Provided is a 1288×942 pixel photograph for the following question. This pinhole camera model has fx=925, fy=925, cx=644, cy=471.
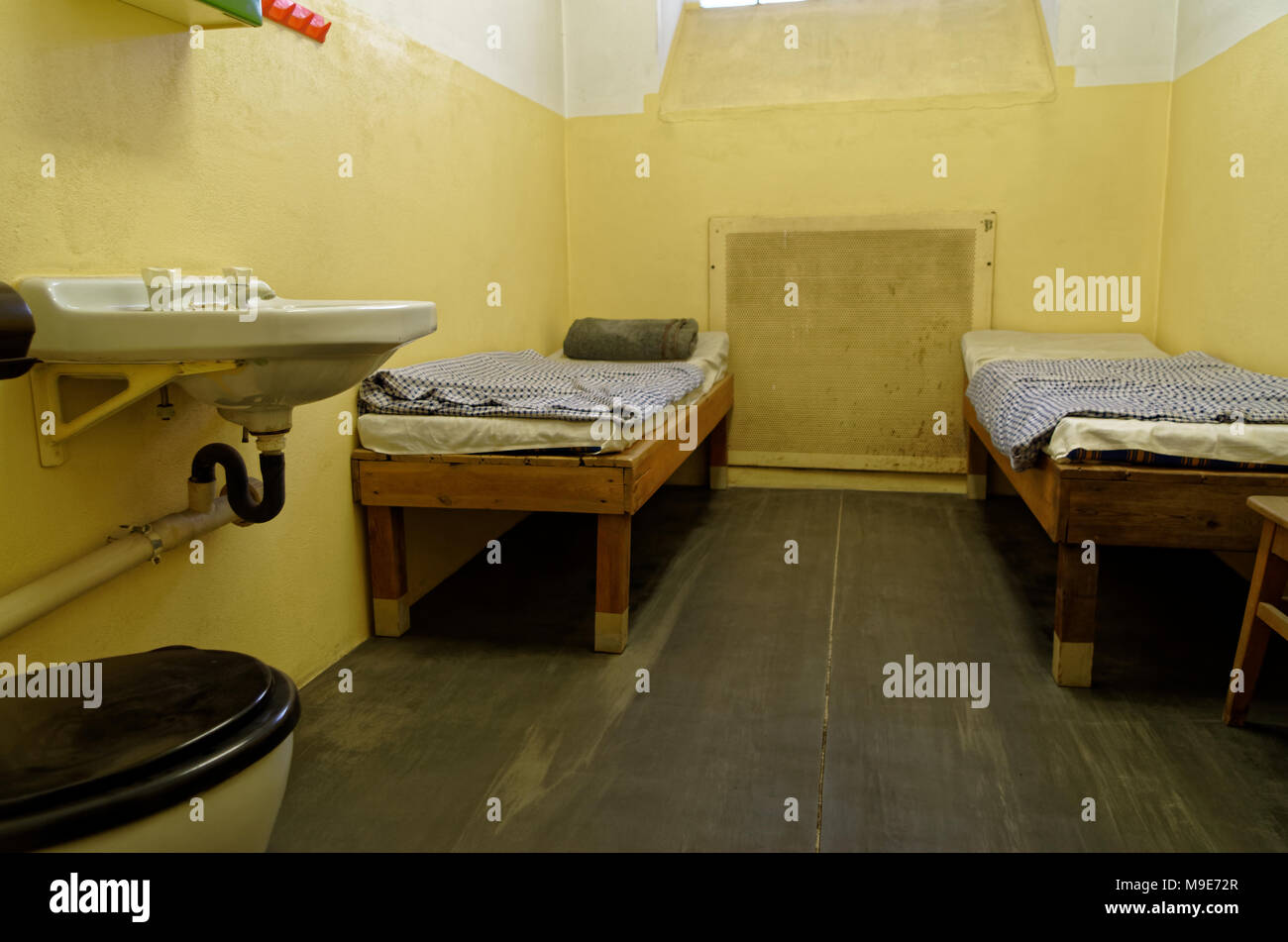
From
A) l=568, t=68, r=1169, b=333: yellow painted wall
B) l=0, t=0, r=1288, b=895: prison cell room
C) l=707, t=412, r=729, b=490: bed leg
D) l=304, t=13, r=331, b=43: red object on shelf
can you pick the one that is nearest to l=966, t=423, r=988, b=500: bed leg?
l=0, t=0, r=1288, b=895: prison cell room

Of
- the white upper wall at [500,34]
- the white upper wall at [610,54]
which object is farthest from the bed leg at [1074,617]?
the white upper wall at [610,54]

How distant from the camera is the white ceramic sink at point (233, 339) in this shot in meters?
1.25

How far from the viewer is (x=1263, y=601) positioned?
175cm

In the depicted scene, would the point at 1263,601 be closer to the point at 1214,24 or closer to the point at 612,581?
the point at 612,581

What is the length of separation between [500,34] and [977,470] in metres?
2.42

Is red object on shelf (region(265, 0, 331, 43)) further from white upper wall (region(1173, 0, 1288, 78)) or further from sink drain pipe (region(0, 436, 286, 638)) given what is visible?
white upper wall (region(1173, 0, 1288, 78))

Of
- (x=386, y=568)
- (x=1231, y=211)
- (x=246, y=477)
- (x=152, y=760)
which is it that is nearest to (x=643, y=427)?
(x=386, y=568)

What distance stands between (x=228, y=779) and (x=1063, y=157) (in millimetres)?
3649

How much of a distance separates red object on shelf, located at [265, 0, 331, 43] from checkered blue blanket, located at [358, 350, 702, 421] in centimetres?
76

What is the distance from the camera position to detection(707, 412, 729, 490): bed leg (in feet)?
13.0

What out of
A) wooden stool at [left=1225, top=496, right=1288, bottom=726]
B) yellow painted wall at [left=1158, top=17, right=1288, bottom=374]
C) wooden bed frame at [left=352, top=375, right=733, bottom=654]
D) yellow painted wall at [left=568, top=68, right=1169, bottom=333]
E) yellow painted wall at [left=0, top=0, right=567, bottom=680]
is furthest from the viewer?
yellow painted wall at [left=568, top=68, right=1169, bottom=333]

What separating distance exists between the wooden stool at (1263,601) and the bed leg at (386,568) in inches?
72.0

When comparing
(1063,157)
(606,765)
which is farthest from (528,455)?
(1063,157)
